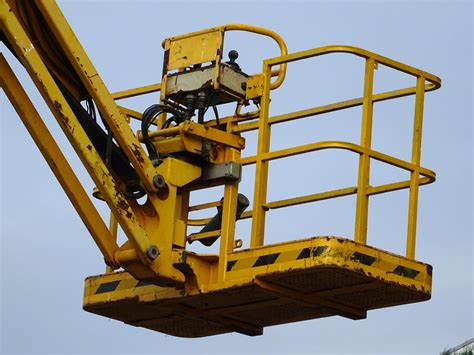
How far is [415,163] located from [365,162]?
2.12 feet

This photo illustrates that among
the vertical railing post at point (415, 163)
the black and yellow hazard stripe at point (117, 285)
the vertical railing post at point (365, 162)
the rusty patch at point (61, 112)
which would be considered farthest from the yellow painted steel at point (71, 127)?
the vertical railing post at point (415, 163)

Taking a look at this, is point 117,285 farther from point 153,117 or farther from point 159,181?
point 153,117

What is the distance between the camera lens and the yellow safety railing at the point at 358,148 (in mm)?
13047

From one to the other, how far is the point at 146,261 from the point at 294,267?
1.25 meters

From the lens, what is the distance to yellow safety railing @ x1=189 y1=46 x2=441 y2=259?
13047 millimetres

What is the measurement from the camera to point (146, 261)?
13125mm

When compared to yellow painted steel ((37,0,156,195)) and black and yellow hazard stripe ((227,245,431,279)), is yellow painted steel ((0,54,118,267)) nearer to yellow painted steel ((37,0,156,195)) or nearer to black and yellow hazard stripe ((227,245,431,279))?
yellow painted steel ((37,0,156,195))

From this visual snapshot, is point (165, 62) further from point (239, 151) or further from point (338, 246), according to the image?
point (338, 246)

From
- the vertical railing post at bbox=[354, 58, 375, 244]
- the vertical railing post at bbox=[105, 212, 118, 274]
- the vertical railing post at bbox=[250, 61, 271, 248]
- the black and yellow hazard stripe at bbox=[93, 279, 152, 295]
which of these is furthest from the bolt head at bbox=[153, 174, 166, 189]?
the vertical railing post at bbox=[354, 58, 375, 244]

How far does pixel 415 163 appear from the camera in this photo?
13.6 m

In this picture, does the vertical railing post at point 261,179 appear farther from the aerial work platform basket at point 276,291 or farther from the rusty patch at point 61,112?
the rusty patch at point 61,112

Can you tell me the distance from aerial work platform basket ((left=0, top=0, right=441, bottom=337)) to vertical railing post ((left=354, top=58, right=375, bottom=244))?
0.04 feet

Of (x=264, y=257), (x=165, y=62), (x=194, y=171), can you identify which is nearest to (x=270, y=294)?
(x=264, y=257)

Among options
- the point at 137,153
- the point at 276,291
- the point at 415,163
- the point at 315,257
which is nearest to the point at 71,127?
the point at 137,153
